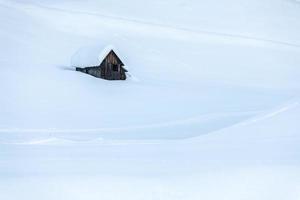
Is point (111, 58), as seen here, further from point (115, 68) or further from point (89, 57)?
point (89, 57)

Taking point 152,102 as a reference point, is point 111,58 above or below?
above

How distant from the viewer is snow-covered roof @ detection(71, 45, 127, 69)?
16.2 metres

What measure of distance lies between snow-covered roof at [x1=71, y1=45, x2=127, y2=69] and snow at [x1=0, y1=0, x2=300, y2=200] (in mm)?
89

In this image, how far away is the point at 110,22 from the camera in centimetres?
2270

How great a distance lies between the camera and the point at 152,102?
13953 millimetres

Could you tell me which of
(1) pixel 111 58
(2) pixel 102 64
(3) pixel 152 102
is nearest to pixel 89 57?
(2) pixel 102 64

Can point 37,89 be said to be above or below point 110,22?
below

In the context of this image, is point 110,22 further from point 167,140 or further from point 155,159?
point 155,159

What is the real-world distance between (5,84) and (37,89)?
2.95ft

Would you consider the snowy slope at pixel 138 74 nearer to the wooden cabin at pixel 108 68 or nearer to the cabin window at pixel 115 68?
the wooden cabin at pixel 108 68

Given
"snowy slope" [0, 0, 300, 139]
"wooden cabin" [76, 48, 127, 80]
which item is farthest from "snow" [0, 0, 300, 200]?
"wooden cabin" [76, 48, 127, 80]

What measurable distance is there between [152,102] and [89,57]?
147 inches

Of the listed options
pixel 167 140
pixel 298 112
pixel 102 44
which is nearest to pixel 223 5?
pixel 102 44

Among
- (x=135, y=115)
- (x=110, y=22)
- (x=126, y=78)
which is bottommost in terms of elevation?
(x=135, y=115)
